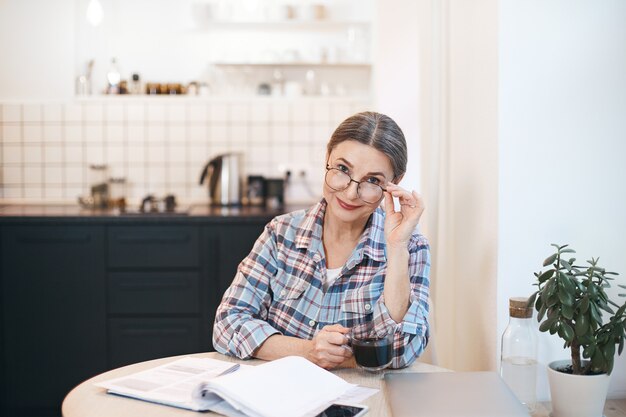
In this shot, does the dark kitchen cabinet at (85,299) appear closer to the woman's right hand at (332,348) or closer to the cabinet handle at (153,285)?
the cabinet handle at (153,285)

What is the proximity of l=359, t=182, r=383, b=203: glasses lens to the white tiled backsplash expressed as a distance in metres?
2.46

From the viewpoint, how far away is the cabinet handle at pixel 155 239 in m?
3.66

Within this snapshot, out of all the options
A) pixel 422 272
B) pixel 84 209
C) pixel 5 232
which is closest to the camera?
pixel 422 272

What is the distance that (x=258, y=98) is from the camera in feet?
14.0

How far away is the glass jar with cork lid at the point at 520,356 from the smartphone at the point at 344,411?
487 mm

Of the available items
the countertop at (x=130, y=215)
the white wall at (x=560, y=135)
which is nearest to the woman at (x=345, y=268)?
the white wall at (x=560, y=135)

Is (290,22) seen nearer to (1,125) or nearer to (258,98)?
(258,98)

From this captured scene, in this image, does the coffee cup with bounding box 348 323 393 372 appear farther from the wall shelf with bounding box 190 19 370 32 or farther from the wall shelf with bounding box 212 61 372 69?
the wall shelf with bounding box 190 19 370 32

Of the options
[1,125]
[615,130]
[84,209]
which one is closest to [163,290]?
[84,209]

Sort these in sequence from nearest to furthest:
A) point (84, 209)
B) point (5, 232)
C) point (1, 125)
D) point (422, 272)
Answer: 1. point (422, 272)
2. point (5, 232)
3. point (84, 209)
4. point (1, 125)

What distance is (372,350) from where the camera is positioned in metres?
1.58

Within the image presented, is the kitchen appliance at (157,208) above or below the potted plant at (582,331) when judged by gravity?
above

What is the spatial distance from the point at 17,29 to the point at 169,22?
2.62ft

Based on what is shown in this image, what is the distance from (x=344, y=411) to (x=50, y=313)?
104 inches
